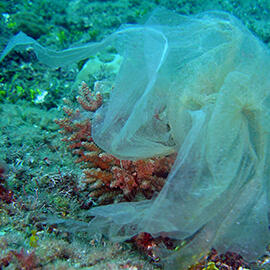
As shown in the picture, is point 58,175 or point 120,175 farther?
point 58,175

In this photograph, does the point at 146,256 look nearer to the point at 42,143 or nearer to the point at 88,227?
the point at 88,227

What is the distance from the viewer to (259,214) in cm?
204

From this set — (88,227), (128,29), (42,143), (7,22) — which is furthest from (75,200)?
(7,22)

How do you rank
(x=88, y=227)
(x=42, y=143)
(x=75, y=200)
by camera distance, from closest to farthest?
(x=88, y=227)
(x=75, y=200)
(x=42, y=143)

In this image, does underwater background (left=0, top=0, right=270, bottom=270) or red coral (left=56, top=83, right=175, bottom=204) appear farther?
red coral (left=56, top=83, right=175, bottom=204)

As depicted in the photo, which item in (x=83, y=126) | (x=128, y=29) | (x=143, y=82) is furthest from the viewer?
(x=83, y=126)

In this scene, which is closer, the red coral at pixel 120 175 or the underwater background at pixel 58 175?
the underwater background at pixel 58 175

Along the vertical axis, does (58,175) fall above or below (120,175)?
below

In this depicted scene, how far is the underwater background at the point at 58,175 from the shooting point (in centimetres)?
216

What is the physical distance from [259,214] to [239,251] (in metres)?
0.36

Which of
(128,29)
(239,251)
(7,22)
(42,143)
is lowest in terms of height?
(42,143)

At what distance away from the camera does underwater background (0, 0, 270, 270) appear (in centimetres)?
216

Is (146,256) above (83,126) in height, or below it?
below

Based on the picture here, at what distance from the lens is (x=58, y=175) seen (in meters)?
3.24
